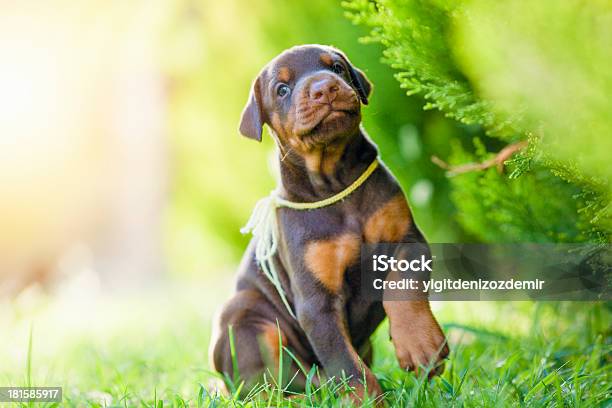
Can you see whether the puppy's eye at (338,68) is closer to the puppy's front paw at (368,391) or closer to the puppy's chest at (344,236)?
the puppy's chest at (344,236)

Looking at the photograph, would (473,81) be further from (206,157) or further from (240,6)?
(206,157)

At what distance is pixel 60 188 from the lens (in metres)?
10.7

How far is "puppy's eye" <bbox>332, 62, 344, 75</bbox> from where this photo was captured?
9.28ft

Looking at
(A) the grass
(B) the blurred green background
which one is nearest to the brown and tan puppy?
(A) the grass

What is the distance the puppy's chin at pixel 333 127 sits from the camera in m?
2.68

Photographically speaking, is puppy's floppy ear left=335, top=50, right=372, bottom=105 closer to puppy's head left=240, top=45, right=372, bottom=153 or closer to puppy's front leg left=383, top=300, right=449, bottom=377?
puppy's head left=240, top=45, right=372, bottom=153

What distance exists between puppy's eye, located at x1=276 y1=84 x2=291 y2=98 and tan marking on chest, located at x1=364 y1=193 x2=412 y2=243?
0.55m

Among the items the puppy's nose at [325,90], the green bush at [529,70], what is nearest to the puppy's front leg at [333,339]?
the puppy's nose at [325,90]

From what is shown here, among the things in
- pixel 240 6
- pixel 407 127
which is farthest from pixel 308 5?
pixel 240 6

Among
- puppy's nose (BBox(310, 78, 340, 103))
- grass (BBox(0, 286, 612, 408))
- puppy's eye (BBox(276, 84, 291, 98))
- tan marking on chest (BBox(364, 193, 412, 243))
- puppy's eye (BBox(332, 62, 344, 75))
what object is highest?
puppy's eye (BBox(332, 62, 344, 75))

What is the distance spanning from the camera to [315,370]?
284cm

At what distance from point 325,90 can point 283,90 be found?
26cm

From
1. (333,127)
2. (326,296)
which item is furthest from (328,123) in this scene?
(326,296)

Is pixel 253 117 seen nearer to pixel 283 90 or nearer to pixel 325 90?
pixel 283 90
